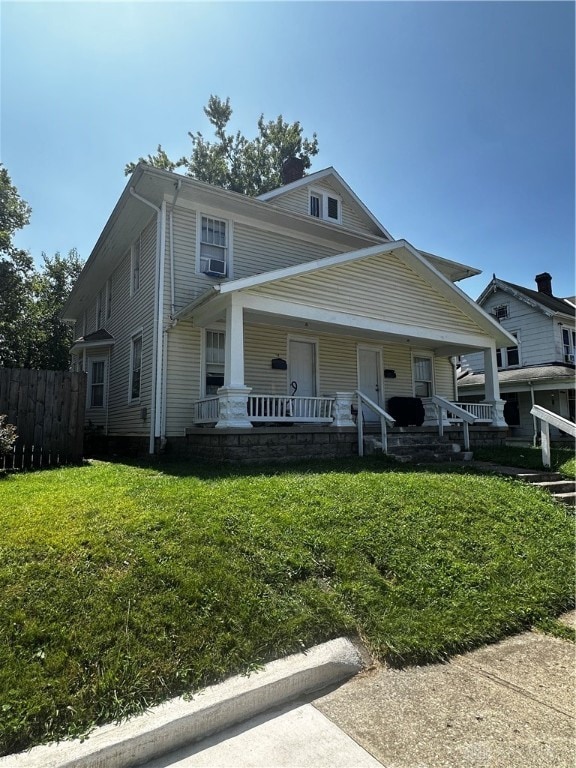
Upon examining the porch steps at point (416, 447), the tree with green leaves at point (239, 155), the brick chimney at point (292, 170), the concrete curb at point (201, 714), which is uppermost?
the tree with green leaves at point (239, 155)

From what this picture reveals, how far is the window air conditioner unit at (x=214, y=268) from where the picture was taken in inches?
427

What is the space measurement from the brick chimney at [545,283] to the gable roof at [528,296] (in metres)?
0.37

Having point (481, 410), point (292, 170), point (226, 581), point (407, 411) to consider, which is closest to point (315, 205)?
point (292, 170)

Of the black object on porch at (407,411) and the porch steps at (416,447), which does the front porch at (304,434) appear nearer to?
the porch steps at (416,447)

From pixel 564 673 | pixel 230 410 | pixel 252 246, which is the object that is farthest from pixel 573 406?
pixel 564 673

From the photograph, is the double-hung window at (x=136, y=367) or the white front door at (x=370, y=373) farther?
the white front door at (x=370, y=373)

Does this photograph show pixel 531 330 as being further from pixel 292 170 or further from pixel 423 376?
pixel 292 170

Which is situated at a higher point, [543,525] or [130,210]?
[130,210]

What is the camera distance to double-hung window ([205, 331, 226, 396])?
34.5ft

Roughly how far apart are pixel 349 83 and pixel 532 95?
4.05 metres

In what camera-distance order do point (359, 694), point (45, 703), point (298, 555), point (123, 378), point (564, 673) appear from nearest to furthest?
point (45, 703) < point (359, 694) < point (564, 673) < point (298, 555) < point (123, 378)

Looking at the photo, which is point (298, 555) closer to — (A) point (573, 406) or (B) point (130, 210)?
(B) point (130, 210)

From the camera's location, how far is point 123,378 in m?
12.6

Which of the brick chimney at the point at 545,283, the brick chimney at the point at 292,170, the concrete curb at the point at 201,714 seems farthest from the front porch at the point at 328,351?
the brick chimney at the point at 545,283
